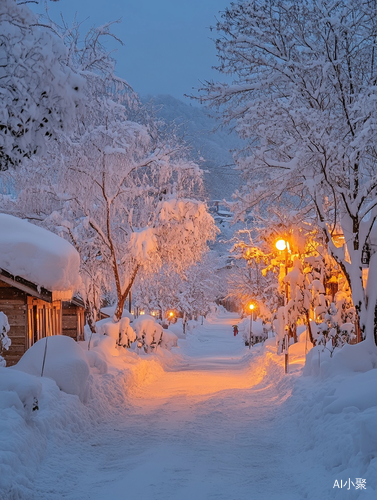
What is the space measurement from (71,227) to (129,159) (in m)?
3.49

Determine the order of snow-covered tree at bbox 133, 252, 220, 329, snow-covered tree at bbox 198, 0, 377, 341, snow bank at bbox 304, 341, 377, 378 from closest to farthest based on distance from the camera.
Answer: snow-covered tree at bbox 198, 0, 377, 341
snow bank at bbox 304, 341, 377, 378
snow-covered tree at bbox 133, 252, 220, 329

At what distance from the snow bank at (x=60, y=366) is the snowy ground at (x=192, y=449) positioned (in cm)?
37

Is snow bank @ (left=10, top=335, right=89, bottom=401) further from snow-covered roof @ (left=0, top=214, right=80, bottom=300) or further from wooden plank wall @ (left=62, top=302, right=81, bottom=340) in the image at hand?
wooden plank wall @ (left=62, top=302, right=81, bottom=340)

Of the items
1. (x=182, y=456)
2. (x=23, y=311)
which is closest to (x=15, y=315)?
(x=23, y=311)

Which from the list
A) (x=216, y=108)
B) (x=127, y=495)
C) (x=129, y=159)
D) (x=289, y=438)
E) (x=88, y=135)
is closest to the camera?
(x=127, y=495)

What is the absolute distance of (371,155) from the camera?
10422 mm

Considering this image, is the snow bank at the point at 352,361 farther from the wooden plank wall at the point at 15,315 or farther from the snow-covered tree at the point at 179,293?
the snow-covered tree at the point at 179,293

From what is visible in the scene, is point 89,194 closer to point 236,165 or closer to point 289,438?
point 236,165

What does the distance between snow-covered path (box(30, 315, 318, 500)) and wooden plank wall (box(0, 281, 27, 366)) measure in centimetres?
488

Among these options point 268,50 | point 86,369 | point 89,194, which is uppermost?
point 268,50

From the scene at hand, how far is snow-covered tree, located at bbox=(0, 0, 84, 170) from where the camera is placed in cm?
557

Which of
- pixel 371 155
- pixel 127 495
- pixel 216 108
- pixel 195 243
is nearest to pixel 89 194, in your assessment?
pixel 195 243

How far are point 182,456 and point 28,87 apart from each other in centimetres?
527

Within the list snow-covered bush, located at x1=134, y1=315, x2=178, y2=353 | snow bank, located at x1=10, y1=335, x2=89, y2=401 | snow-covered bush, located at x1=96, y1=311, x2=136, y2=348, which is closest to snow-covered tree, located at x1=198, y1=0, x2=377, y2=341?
snow bank, located at x1=10, y1=335, x2=89, y2=401
